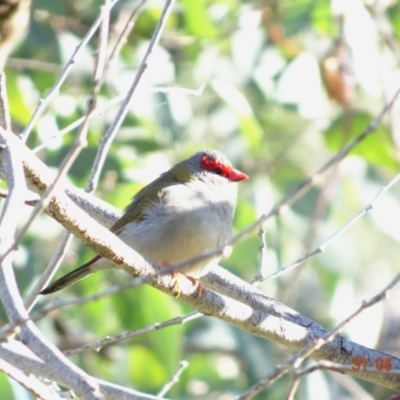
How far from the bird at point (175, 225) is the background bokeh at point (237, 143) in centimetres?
95

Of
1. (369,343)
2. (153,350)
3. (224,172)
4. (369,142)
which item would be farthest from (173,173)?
(369,343)

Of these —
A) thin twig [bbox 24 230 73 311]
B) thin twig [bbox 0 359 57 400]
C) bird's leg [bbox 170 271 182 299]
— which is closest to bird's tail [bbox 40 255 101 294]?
thin twig [bbox 24 230 73 311]

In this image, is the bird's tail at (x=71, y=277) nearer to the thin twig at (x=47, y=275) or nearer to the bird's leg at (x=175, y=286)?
the thin twig at (x=47, y=275)

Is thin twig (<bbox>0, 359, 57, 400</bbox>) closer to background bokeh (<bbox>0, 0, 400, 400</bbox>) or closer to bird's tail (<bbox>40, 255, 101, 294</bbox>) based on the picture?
bird's tail (<bbox>40, 255, 101, 294</bbox>)

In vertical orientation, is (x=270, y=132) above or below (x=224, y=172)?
above

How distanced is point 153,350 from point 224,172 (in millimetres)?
1533

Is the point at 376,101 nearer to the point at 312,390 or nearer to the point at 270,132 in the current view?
the point at 270,132

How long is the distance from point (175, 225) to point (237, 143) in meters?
3.02

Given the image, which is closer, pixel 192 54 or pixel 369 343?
pixel 369 343

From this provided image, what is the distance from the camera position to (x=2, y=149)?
9.32 feet

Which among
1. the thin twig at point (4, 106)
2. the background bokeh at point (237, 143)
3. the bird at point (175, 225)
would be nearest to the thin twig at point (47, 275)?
the thin twig at point (4, 106)

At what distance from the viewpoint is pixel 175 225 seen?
177 inches

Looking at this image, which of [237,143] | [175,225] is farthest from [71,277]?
[237,143]

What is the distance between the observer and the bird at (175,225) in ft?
14.5
